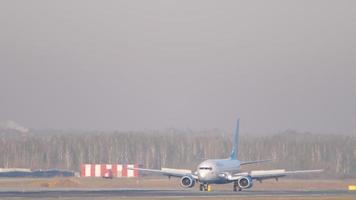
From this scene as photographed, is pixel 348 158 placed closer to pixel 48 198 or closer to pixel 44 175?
pixel 44 175

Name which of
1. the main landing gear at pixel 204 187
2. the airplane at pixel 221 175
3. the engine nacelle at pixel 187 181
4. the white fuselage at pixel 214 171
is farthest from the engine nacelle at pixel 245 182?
the engine nacelle at pixel 187 181

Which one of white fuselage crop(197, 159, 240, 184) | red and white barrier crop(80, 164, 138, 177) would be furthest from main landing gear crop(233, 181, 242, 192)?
red and white barrier crop(80, 164, 138, 177)

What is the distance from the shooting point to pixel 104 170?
14388cm

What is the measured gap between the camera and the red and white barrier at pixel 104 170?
141000 millimetres

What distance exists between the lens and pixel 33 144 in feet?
509

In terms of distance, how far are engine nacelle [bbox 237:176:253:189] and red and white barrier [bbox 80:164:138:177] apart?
38705 mm

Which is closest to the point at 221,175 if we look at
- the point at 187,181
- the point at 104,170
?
the point at 187,181

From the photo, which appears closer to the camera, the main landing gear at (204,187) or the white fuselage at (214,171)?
the white fuselage at (214,171)

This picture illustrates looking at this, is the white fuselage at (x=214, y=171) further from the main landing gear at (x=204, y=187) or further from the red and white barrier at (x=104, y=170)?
the red and white barrier at (x=104, y=170)

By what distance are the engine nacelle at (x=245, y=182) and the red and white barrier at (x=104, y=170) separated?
127ft

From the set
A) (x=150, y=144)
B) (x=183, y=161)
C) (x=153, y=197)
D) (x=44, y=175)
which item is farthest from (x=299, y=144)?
(x=153, y=197)

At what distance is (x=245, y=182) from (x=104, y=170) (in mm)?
44969

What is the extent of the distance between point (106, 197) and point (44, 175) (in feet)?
216

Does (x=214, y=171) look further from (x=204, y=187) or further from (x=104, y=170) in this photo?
(x=104, y=170)
